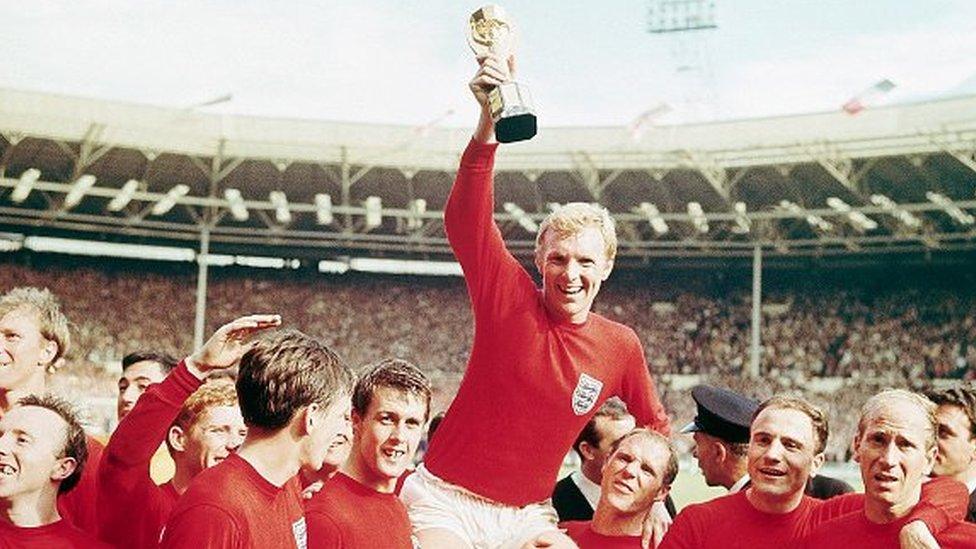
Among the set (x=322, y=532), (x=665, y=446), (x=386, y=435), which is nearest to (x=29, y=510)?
(x=322, y=532)

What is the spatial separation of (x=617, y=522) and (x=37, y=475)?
2.27 metres

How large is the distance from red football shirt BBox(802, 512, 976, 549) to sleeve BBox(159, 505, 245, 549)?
7.14ft

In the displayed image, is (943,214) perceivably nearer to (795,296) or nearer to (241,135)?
(795,296)

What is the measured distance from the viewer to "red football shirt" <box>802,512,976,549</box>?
3.79 meters

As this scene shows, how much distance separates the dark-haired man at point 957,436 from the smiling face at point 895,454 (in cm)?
120

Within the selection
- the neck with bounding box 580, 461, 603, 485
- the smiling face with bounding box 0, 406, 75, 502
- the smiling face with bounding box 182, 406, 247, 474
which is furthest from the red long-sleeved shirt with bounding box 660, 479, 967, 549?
the smiling face with bounding box 0, 406, 75, 502

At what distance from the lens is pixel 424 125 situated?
93.8 ft

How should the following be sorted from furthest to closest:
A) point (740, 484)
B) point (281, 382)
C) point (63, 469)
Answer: point (740, 484)
point (63, 469)
point (281, 382)

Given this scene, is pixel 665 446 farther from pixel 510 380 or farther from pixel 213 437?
pixel 213 437

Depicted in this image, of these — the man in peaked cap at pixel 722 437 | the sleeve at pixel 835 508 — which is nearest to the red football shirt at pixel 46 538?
the sleeve at pixel 835 508

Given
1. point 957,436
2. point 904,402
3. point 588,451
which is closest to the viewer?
point 904,402

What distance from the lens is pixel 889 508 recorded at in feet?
12.9

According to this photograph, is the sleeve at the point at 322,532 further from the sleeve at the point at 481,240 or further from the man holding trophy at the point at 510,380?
the sleeve at the point at 481,240

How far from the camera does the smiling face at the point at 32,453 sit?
146 inches
